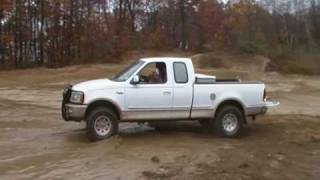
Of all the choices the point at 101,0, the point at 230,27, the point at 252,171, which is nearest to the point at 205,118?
the point at 252,171

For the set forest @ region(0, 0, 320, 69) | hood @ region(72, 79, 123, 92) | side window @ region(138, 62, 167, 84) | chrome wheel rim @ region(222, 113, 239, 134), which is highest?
Result: forest @ region(0, 0, 320, 69)

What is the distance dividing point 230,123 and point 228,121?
3.7 inches

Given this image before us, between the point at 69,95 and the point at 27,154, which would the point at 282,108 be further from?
the point at 27,154

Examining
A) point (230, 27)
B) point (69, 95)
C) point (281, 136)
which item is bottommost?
point (281, 136)

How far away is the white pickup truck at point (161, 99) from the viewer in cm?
1548

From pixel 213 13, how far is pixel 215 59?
60.4ft

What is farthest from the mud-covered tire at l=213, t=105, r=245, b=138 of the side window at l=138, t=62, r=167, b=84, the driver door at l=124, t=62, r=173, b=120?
the side window at l=138, t=62, r=167, b=84

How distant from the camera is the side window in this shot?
16.1 m

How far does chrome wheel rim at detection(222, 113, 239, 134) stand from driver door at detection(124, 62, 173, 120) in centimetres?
174

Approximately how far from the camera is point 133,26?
227 ft

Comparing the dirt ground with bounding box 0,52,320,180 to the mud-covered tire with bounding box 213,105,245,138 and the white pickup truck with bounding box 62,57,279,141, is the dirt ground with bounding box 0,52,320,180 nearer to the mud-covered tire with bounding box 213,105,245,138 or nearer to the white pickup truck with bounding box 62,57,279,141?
the mud-covered tire with bounding box 213,105,245,138

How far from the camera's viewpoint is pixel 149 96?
52.2 feet

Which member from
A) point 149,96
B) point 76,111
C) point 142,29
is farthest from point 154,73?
point 142,29

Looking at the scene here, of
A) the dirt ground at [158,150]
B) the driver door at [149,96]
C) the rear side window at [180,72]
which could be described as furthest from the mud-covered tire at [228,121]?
the driver door at [149,96]
